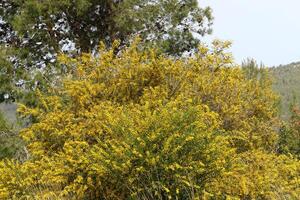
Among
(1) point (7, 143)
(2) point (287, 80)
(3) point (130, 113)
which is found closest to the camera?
(3) point (130, 113)

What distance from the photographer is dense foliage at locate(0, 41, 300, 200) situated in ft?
30.5

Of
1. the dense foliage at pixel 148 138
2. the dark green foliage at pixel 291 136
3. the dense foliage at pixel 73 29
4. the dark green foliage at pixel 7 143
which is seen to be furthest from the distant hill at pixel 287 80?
the dense foliage at pixel 148 138

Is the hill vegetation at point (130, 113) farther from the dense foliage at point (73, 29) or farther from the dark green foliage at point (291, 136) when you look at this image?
the dark green foliage at point (291, 136)

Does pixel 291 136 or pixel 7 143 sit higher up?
pixel 7 143

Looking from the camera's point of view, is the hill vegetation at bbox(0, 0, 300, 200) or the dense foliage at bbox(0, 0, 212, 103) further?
the dense foliage at bbox(0, 0, 212, 103)

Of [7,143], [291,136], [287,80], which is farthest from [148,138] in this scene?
[287,80]

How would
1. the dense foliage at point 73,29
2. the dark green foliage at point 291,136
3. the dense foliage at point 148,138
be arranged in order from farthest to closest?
the dark green foliage at point 291,136, the dense foliage at point 73,29, the dense foliage at point 148,138

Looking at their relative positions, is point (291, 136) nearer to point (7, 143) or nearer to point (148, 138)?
point (7, 143)

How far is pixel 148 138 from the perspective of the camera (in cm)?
924

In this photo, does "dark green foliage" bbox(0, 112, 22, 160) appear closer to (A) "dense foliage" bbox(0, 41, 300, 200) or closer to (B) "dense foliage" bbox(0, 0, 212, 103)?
(B) "dense foliage" bbox(0, 0, 212, 103)

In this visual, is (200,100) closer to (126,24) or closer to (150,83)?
(150,83)

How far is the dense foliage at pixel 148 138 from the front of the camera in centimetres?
930

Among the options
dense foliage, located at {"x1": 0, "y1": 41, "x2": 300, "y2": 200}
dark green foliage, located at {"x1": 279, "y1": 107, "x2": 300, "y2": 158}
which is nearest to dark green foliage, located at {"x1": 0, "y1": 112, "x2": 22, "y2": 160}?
dense foliage, located at {"x1": 0, "y1": 41, "x2": 300, "y2": 200}

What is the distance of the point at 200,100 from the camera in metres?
11.9
